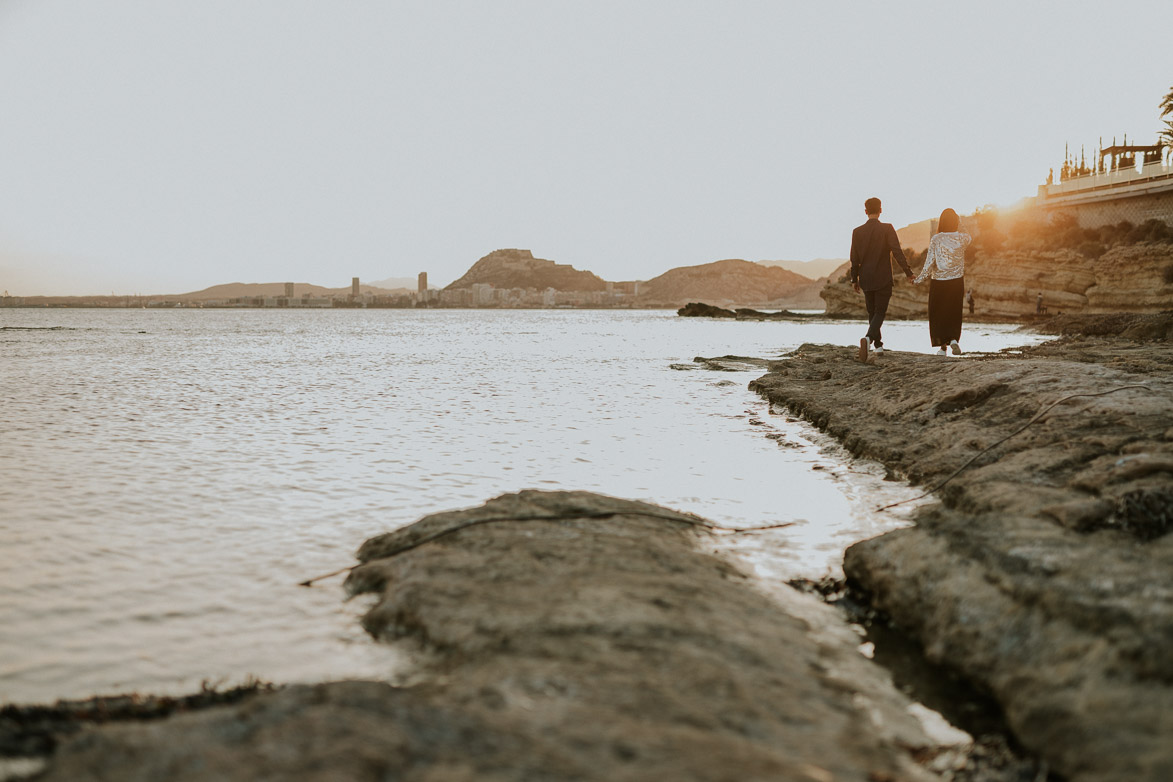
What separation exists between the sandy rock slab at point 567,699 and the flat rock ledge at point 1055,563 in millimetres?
344

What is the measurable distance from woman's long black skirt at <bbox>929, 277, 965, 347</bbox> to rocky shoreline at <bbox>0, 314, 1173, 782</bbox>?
7271 millimetres

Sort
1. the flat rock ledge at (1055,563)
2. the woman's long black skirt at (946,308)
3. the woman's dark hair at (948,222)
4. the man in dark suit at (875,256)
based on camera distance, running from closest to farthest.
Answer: the flat rock ledge at (1055,563) < the man in dark suit at (875,256) < the woman's dark hair at (948,222) < the woman's long black skirt at (946,308)

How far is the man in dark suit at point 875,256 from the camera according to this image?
10.6 metres

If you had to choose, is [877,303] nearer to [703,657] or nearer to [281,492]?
[281,492]

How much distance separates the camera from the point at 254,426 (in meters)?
9.07

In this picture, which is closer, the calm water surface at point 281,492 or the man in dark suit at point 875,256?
the calm water surface at point 281,492

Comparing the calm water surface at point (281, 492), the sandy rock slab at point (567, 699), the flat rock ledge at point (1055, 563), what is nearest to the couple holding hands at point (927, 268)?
the calm water surface at point (281, 492)

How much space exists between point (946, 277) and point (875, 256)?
4.42ft

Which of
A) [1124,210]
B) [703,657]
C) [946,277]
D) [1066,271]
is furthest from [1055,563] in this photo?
[1124,210]

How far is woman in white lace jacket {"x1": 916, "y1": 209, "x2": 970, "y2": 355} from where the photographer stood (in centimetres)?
1095

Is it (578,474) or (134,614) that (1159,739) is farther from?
(578,474)

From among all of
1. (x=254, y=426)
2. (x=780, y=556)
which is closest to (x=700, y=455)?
(x=780, y=556)

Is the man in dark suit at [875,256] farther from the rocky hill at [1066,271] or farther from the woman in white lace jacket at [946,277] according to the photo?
the rocky hill at [1066,271]

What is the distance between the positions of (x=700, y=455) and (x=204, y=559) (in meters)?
4.30
